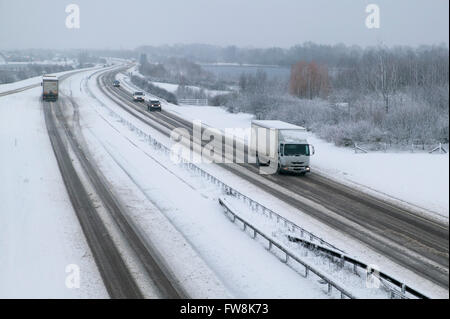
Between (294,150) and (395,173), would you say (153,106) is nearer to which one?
(294,150)

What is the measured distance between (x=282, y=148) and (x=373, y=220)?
932 cm

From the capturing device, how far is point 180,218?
19094 mm

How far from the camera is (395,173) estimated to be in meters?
24.4

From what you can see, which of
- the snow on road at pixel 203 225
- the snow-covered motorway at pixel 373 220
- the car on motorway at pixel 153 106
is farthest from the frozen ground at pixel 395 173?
the car on motorway at pixel 153 106

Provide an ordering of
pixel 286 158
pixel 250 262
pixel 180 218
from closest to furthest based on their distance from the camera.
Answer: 1. pixel 250 262
2. pixel 180 218
3. pixel 286 158

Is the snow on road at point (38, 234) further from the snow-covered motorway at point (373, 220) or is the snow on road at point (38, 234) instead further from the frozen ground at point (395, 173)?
the frozen ground at point (395, 173)

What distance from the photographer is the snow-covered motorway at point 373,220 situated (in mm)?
14773

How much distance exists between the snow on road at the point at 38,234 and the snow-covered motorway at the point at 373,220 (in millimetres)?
9490

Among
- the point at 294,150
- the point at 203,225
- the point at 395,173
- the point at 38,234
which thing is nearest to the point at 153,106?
the point at 294,150

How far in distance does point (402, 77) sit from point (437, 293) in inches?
2174

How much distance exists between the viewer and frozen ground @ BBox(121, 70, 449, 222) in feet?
47.3

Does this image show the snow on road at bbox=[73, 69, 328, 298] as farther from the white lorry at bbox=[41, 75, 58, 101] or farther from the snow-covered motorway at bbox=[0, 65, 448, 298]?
the white lorry at bbox=[41, 75, 58, 101]
